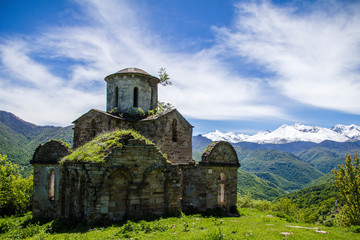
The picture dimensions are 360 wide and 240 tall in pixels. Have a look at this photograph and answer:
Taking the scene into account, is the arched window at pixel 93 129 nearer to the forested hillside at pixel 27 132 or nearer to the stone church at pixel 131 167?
the stone church at pixel 131 167

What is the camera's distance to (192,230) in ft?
33.9

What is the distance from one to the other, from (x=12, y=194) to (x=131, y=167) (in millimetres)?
15557

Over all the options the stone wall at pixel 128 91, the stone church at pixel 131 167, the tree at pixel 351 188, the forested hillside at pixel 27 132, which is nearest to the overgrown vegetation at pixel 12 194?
the stone church at pixel 131 167

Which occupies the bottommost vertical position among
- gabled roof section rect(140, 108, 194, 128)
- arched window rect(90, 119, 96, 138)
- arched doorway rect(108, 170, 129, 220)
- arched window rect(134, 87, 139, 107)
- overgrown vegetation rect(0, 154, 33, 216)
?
overgrown vegetation rect(0, 154, 33, 216)

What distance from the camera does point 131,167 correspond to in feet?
40.4

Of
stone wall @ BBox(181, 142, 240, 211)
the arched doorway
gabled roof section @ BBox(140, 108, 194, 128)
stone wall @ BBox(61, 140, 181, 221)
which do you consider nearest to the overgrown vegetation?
stone wall @ BBox(61, 140, 181, 221)

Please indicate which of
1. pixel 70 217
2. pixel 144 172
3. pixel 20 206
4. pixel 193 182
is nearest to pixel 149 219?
pixel 144 172

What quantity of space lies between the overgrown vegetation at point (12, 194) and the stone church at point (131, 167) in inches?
253

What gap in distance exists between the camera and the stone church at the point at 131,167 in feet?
39.2

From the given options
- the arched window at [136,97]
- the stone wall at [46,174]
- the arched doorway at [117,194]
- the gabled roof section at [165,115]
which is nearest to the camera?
the arched doorway at [117,194]

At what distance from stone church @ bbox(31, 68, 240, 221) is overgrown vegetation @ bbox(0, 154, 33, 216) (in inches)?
253

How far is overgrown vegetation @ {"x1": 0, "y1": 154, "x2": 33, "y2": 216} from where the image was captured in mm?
21453

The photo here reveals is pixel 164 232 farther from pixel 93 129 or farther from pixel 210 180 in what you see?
pixel 93 129

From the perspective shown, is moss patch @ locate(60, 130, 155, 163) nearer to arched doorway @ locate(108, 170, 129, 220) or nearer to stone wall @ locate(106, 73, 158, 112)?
arched doorway @ locate(108, 170, 129, 220)
